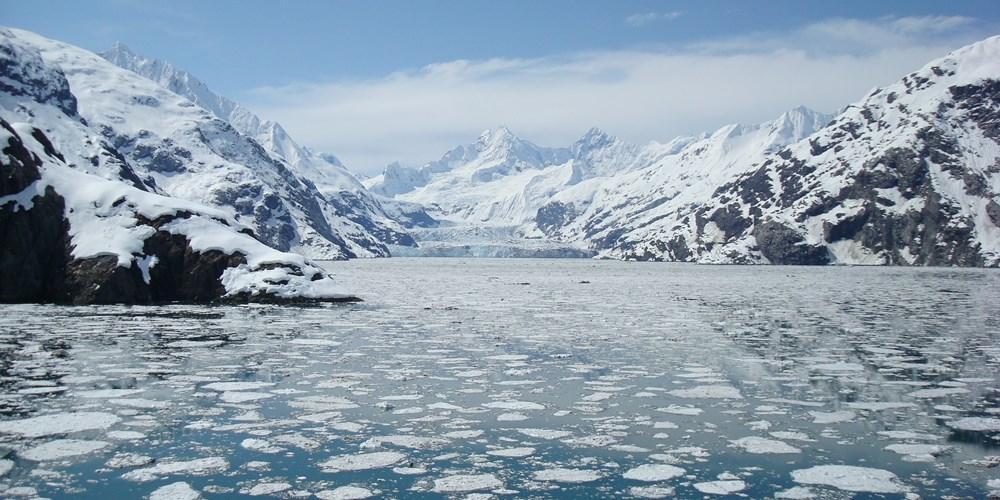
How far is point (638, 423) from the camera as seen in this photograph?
1386cm

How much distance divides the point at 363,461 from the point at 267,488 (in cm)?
171

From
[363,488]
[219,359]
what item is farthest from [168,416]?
[219,359]

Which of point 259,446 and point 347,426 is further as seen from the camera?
point 347,426

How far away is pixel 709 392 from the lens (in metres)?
17.1

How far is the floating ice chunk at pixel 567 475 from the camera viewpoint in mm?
10344

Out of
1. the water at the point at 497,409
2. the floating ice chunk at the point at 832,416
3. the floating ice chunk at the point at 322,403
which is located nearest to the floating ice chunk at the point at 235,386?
the water at the point at 497,409

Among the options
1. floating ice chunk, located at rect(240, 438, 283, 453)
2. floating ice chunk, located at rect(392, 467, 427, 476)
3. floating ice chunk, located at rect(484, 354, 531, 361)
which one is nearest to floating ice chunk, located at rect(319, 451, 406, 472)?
floating ice chunk, located at rect(392, 467, 427, 476)

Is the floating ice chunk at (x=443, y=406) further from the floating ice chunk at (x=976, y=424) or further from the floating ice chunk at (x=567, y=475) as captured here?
the floating ice chunk at (x=976, y=424)

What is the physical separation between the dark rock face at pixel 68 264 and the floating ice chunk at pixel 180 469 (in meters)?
35.0

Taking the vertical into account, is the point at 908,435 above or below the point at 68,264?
below

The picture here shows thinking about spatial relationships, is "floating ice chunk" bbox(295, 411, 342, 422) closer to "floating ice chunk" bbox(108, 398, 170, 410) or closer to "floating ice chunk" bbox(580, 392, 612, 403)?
"floating ice chunk" bbox(108, 398, 170, 410)

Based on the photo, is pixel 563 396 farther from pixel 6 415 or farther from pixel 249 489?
pixel 6 415

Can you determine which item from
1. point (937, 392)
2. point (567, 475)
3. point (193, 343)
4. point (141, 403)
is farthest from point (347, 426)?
point (193, 343)

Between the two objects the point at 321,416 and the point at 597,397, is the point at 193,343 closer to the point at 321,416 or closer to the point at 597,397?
the point at 321,416
